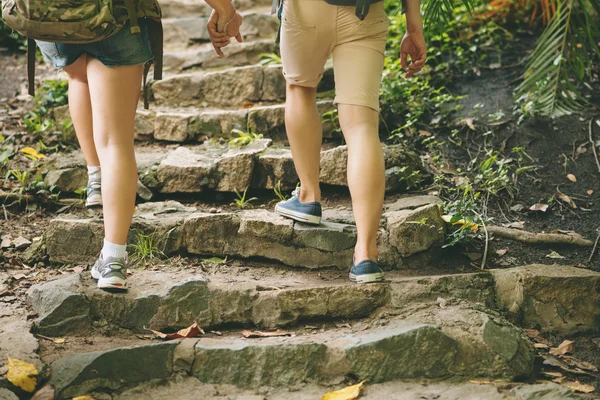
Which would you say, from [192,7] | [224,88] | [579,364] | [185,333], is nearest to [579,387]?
[579,364]

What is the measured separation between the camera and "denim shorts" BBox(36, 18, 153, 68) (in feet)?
7.92

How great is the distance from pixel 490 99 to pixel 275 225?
7.43 ft

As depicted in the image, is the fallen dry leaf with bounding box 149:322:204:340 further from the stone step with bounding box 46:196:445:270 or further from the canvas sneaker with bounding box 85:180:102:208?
the canvas sneaker with bounding box 85:180:102:208

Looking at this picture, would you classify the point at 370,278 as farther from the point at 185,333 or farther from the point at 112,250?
the point at 112,250

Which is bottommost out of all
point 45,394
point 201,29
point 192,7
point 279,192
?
point 45,394

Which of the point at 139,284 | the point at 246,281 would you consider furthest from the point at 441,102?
the point at 139,284

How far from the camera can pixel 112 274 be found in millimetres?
2561

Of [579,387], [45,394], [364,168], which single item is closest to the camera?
[45,394]

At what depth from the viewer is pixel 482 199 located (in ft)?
11.9

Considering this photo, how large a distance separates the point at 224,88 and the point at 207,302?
7.67 feet

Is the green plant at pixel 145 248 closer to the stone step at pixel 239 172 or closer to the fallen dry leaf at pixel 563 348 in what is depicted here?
the stone step at pixel 239 172

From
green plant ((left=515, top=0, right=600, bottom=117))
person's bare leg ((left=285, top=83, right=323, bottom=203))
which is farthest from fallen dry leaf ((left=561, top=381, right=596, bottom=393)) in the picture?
green plant ((left=515, top=0, right=600, bottom=117))

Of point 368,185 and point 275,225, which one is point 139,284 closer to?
point 275,225

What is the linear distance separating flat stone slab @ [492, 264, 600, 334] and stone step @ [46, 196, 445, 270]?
483 mm
